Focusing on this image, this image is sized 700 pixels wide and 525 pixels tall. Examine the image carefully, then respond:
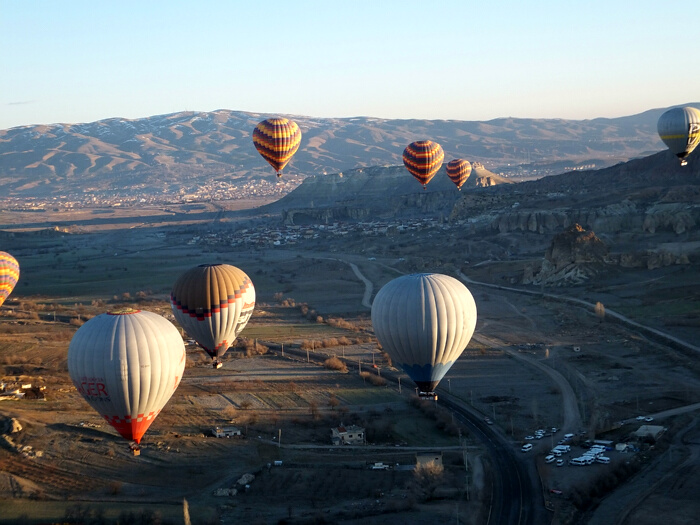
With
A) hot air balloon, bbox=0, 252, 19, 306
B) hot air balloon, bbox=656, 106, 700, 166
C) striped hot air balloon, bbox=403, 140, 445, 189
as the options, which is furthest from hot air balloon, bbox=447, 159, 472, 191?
hot air balloon, bbox=0, 252, 19, 306

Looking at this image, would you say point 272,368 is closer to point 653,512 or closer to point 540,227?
point 653,512

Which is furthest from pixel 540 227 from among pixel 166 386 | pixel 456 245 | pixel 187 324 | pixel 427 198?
pixel 166 386

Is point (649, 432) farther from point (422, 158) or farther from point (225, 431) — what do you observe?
point (422, 158)

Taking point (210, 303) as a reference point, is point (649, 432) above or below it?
below

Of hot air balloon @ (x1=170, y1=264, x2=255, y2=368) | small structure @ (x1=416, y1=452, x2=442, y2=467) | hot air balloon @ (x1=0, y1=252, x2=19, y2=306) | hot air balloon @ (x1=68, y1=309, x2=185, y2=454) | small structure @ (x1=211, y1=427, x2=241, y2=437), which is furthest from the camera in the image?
hot air balloon @ (x1=0, y1=252, x2=19, y2=306)

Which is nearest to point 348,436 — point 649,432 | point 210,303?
point 210,303

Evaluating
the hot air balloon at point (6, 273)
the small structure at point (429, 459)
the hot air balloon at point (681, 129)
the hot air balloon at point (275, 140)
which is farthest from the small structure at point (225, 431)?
the hot air balloon at point (681, 129)

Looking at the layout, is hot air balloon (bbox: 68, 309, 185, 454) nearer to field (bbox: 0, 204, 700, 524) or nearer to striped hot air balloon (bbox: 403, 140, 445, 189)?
field (bbox: 0, 204, 700, 524)
